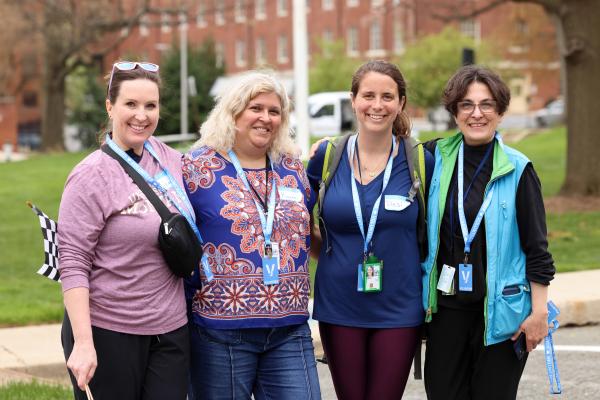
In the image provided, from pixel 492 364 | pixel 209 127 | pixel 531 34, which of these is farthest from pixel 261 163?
pixel 531 34

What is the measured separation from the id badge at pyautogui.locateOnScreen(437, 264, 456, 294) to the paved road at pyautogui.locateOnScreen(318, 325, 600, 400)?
99.3 inches

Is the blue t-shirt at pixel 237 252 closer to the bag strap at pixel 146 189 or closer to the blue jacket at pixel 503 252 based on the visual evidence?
the bag strap at pixel 146 189

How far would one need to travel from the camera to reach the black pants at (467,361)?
446cm

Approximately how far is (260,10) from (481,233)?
2945 inches

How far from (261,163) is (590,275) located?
6.77 metres

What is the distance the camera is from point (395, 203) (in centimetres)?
451

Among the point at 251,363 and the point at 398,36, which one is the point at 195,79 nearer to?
the point at 398,36

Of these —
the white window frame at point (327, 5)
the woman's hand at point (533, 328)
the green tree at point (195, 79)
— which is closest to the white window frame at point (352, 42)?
the white window frame at point (327, 5)

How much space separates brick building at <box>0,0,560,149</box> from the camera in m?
54.0

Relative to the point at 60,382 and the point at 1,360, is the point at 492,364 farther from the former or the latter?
the point at 1,360

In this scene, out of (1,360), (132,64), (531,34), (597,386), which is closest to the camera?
(132,64)

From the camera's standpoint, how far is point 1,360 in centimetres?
761

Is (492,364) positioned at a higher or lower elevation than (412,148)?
lower

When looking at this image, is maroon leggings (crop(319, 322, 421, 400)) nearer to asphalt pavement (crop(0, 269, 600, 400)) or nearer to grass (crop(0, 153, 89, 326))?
asphalt pavement (crop(0, 269, 600, 400))
